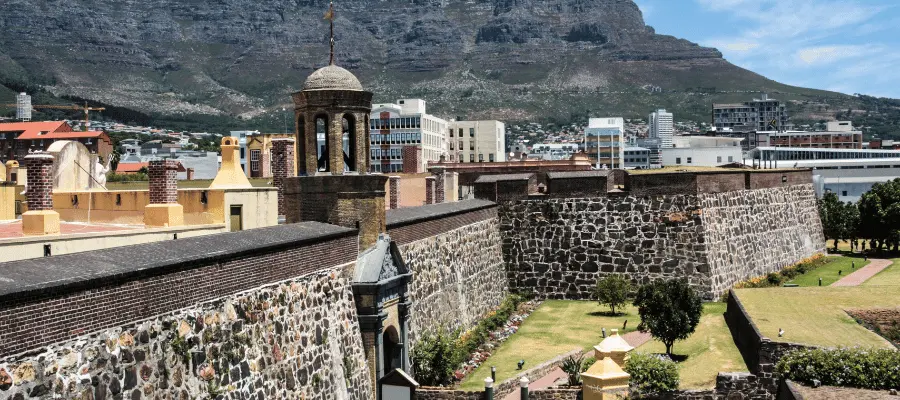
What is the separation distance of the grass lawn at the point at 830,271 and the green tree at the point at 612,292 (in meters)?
10.1

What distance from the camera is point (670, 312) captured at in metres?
25.3

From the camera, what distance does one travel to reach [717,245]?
34906 mm

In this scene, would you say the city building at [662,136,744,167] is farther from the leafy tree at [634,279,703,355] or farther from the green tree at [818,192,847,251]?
the leafy tree at [634,279,703,355]

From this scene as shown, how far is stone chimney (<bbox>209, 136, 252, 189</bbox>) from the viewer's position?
2425 centimetres

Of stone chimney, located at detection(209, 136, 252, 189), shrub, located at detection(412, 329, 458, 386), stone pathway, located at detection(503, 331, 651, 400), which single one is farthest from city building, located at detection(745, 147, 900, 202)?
shrub, located at detection(412, 329, 458, 386)

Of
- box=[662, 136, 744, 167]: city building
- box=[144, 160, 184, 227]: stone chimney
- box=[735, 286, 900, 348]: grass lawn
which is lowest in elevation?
box=[735, 286, 900, 348]: grass lawn

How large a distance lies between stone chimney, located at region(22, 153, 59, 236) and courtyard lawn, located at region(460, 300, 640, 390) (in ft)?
33.9

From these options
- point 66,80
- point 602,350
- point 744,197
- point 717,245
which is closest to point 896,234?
point 744,197

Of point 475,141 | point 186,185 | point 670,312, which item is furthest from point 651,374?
point 475,141

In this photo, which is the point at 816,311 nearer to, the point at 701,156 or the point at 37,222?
the point at 37,222

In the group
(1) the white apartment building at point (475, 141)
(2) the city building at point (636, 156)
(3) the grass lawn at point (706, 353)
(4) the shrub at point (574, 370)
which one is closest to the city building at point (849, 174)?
(1) the white apartment building at point (475, 141)

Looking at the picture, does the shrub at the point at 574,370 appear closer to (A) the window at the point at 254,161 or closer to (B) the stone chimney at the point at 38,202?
(B) the stone chimney at the point at 38,202

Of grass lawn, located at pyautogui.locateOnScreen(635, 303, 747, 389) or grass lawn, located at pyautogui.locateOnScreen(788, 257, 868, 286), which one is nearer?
grass lawn, located at pyautogui.locateOnScreen(635, 303, 747, 389)

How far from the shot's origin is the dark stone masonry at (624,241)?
34.2m
